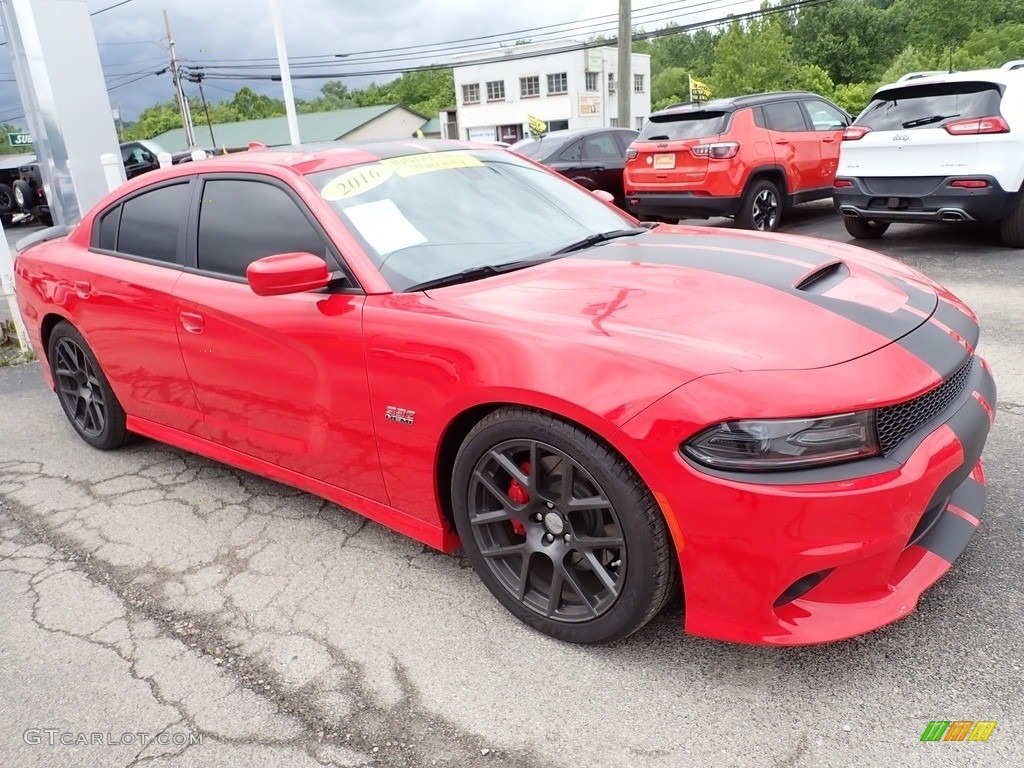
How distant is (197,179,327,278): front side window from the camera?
293 centimetres

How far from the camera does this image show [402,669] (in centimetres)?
238

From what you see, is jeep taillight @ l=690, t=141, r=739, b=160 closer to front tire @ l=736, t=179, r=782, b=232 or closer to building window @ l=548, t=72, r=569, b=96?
front tire @ l=736, t=179, r=782, b=232

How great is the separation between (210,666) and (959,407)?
2446 mm

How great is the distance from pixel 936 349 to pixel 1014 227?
6.05m

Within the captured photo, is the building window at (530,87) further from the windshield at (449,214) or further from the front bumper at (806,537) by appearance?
the front bumper at (806,537)

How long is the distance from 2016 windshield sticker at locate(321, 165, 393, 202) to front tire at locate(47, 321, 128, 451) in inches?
75.1

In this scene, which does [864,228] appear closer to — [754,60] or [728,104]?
[728,104]

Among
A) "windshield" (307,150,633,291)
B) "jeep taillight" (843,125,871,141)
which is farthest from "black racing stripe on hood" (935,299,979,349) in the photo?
"jeep taillight" (843,125,871,141)

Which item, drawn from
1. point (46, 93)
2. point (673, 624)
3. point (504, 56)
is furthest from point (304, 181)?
point (504, 56)

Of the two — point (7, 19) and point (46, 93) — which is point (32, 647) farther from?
point (7, 19)

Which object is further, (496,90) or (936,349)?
(496,90)

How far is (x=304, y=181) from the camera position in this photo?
2957 mm

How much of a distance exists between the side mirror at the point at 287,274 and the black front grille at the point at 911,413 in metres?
1.80

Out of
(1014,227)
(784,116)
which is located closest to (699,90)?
(784,116)
